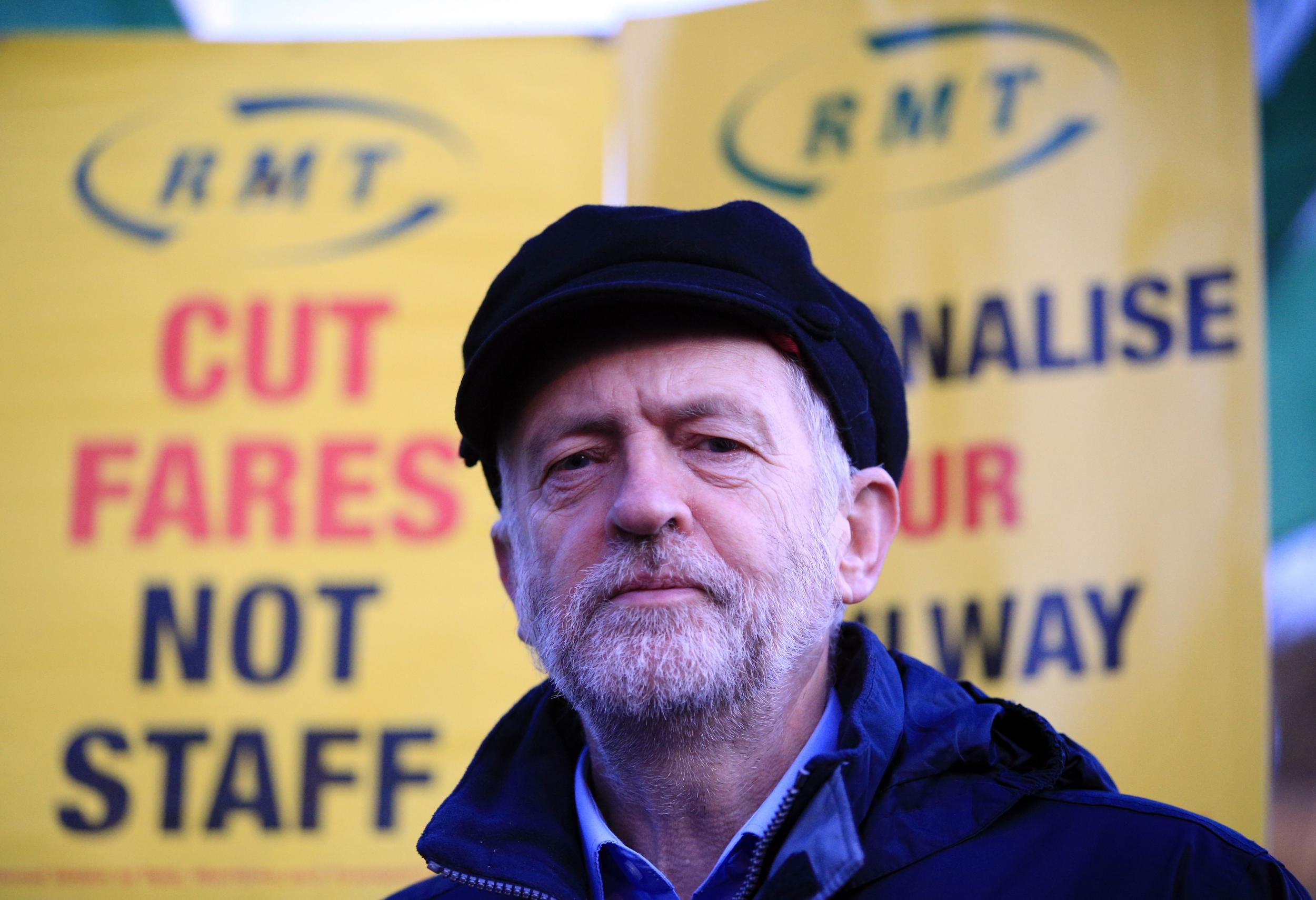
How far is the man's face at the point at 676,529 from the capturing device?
155 centimetres

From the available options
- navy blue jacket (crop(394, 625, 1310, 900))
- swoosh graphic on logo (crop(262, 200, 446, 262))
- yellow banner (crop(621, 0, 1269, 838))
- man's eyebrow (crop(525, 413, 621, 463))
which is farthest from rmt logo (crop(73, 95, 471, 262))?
navy blue jacket (crop(394, 625, 1310, 900))

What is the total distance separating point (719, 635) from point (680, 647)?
0.18 ft

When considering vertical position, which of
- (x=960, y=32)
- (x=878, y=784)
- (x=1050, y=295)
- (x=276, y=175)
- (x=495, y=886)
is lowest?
(x=495, y=886)

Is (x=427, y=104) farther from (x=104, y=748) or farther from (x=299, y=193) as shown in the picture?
(x=104, y=748)

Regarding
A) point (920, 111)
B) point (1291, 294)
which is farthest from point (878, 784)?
point (1291, 294)

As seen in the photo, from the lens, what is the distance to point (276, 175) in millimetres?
3184

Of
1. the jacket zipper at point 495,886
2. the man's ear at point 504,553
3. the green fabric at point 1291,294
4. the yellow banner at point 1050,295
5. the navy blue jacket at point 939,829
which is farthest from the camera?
the green fabric at point 1291,294

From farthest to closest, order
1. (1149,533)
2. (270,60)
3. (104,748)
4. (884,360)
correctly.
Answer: (270,60), (104,748), (1149,533), (884,360)

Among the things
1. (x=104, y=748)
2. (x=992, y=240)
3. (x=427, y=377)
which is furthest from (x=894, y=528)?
(x=104, y=748)

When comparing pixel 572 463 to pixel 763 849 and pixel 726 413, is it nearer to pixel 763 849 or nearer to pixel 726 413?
pixel 726 413

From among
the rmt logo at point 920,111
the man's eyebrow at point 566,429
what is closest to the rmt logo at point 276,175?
the rmt logo at point 920,111

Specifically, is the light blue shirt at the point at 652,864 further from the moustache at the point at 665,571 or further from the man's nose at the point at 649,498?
the man's nose at the point at 649,498

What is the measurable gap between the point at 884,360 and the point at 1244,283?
1348 mm

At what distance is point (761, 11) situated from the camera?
3.11 metres
